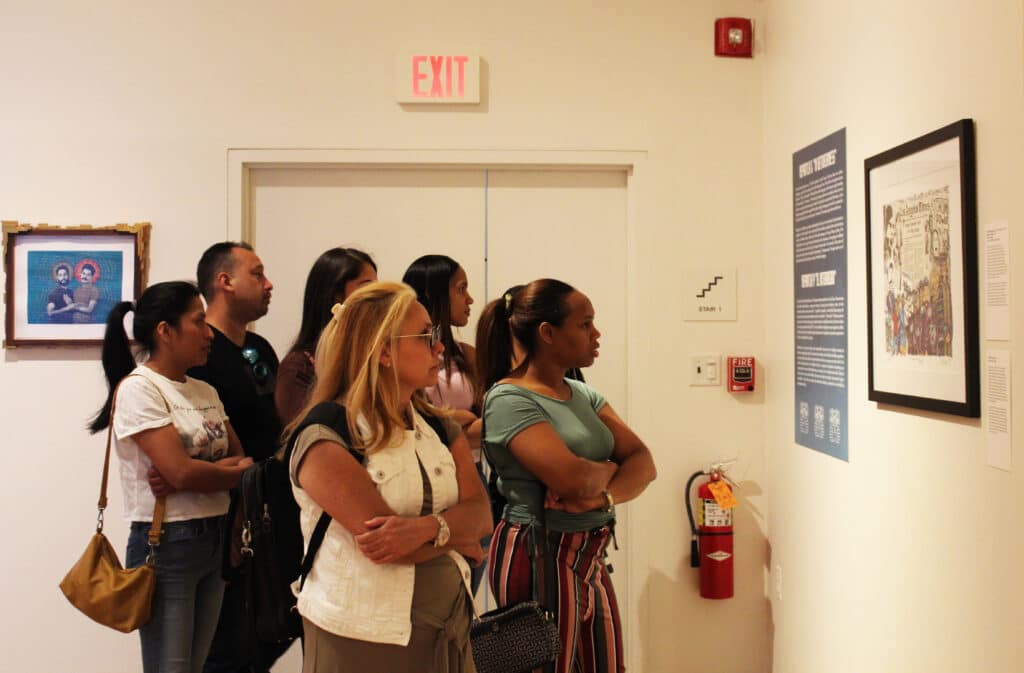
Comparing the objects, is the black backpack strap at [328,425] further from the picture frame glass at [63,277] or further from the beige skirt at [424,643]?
the picture frame glass at [63,277]

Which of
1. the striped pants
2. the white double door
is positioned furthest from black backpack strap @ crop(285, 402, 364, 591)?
the white double door

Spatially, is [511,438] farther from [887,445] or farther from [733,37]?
[733,37]

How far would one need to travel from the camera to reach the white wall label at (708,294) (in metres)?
3.48

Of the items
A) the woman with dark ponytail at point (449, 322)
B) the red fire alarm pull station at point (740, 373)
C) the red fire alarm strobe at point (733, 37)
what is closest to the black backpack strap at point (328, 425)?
the woman with dark ponytail at point (449, 322)

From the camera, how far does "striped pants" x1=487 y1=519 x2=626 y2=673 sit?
86.4 inches

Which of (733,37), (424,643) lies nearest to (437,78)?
(733,37)

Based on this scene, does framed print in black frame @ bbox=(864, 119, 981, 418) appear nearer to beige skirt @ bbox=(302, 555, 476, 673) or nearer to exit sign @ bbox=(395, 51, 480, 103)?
beige skirt @ bbox=(302, 555, 476, 673)

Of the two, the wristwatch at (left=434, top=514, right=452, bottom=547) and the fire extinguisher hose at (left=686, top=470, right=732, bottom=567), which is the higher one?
the wristwatch at (left=434, top=514, right=452, bottom=547)

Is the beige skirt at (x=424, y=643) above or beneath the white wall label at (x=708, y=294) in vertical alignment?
beneath

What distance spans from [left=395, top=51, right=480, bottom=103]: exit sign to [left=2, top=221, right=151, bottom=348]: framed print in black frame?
1.16 m

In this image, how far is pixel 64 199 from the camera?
3402 millimetres

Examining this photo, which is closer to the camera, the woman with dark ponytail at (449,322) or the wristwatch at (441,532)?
the wristwatch at (441,532)

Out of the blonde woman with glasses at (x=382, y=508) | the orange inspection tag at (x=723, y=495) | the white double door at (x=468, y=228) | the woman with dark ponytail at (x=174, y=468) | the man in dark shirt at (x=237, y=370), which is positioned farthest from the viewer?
the white double door at (x=468, y=228)

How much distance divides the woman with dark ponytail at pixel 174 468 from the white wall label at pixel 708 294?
1843mm
